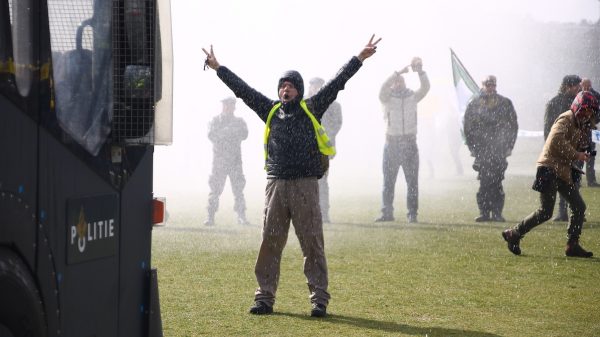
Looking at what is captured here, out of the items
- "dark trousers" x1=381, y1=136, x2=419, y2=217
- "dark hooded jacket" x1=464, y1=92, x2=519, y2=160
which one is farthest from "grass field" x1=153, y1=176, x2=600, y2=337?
"dark hooded jacket" x1=464, y1=92, x2=519, y2=160

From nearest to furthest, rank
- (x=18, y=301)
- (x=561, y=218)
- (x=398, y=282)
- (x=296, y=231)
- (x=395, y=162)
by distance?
1. (x=18, y=301)
2. (x=296, y=231)
3. (x=398, y=282)
4. (x=561, y=218)
5. (x=395, y=162)

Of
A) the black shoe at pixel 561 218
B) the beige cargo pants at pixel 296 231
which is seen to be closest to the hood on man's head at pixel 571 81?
the black shoe at pixel 561 218

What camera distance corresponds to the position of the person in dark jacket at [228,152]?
16.9 m

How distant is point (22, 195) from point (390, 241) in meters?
9.79

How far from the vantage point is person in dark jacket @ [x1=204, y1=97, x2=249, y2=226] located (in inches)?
667

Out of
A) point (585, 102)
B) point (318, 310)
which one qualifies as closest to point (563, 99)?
point (585, 102)

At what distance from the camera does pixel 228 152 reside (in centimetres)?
1722

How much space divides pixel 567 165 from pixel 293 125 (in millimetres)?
4282

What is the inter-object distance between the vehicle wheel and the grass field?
3283 mm

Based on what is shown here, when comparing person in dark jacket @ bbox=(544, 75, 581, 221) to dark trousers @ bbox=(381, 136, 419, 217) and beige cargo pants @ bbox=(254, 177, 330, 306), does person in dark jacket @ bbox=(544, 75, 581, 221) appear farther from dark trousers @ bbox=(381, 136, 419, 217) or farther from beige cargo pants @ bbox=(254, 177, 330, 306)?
beige cargo pants @ bbox=(254, 177, 330, 306)

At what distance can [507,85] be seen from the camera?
146 ft

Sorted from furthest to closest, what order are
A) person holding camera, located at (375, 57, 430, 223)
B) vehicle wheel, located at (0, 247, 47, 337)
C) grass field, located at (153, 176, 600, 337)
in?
person holding camera, located at (375, 57, 430, 223), grass field, located at (153, 176, 600, 337), vehicle wheel, located at (0, 247, 47, 337)

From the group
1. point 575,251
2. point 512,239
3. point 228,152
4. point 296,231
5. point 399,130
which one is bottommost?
point 575,251

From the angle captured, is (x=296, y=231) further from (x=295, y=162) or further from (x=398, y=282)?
(x=398, y=282)
